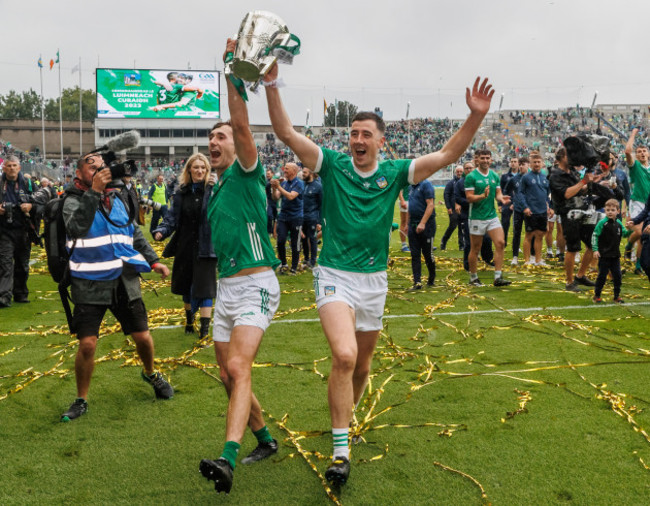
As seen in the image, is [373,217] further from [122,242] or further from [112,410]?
[112,410]

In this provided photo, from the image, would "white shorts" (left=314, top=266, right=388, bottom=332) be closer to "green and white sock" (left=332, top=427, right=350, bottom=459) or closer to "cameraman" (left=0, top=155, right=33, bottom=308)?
"green and white sock" (left=332, top=427, right=350, bottom=459)

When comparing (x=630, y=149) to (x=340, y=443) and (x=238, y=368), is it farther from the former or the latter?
(x=238, y=368)

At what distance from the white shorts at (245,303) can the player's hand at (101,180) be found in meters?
1.29

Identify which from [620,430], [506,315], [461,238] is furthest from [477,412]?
[461,238]

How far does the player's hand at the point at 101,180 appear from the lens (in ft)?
14.1

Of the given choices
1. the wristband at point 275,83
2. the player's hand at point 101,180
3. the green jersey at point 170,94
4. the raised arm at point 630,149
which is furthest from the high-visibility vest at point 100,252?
the green jersey at point 170,94

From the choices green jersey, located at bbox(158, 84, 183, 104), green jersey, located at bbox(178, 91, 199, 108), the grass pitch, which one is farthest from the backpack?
green jersey, located at bbox(158, 84, 183, 104)

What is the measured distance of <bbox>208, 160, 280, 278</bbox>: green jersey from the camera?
369 centimetres

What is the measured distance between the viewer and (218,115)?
58.6 metres

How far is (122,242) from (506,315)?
5.16 metres

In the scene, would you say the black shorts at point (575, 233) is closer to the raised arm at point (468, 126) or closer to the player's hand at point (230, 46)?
the raised arm at point (468, 126)

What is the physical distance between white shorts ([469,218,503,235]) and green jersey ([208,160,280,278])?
6.75m

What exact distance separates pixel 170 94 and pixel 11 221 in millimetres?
51713

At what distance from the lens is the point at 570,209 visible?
9.57 meters
